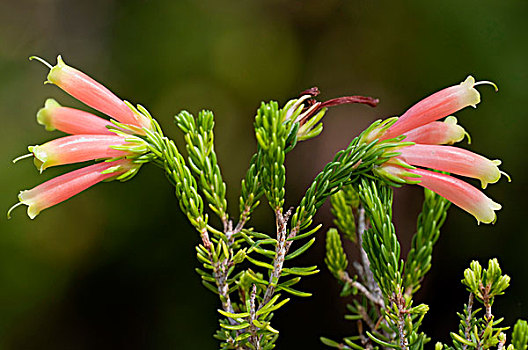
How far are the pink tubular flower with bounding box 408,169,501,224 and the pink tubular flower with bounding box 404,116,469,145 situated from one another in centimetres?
3

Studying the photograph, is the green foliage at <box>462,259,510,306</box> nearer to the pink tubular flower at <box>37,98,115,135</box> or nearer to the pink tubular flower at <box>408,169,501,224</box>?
the pink tubular flower at <box>408,169,501,224</box>

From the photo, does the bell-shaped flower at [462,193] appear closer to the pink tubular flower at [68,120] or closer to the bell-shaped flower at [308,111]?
the bell-shaped flower at [308,111]

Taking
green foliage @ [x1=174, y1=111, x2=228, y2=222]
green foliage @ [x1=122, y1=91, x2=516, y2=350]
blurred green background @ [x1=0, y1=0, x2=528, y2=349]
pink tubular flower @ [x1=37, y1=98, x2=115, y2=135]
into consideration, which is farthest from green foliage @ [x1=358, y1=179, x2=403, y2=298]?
blurred green background @ [x1=0, y1=0, x2=528, y2=349]

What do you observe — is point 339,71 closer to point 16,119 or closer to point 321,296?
point 321,296

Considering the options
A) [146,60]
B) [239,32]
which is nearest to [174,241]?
[146,60]

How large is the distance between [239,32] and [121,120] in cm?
130

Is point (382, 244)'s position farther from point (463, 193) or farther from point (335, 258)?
point (335, 258)

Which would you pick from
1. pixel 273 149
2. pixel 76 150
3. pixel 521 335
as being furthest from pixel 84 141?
pixel 521 335

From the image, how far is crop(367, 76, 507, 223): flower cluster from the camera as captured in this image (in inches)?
16.0

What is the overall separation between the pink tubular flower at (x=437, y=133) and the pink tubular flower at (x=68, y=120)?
249 mm

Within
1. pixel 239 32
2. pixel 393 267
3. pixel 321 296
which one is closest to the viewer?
pixel 393 267

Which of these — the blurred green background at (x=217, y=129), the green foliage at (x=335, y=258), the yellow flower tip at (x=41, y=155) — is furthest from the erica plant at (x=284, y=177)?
the blurred green background at (x=217, y=129)

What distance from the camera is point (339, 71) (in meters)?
1.63

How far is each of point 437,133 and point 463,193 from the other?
0.05m
